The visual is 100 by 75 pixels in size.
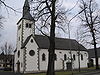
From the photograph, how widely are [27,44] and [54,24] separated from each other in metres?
19.9

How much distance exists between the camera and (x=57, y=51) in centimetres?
4591

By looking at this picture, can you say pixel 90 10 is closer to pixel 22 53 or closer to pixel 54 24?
pixel 54 24

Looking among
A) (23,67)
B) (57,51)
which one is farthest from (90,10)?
(23,67)

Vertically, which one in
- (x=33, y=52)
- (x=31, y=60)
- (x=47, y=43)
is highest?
(x=47, y=43)

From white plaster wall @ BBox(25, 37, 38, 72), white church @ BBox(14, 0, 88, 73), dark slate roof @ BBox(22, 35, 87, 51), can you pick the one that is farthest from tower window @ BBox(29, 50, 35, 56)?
dark slate roof @ BBox(22, 35, 87, 51)

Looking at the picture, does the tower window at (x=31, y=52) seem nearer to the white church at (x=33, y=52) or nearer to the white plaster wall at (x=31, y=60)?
the white church at (x=33, y=52)

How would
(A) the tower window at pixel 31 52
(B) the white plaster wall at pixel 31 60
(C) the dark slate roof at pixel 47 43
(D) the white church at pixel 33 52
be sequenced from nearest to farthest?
(B) the white plaster wall at pixel 31 60 < (D) the white church at pixel 33 52 < (A) the tower window at pixel 31 52 < (C) the dark slate roof at pixel 47 43

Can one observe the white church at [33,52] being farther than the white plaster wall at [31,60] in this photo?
Yes

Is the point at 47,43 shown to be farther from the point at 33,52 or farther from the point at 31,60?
the point at 31,60

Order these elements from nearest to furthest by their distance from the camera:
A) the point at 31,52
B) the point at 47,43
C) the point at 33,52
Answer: the point at 31,52, the point at 33,52, the point at 47,43

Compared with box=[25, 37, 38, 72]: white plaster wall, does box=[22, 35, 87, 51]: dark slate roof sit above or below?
above

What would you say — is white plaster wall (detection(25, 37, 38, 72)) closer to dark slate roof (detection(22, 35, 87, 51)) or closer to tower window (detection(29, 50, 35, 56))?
tower window (detection(29, 50, 35, 56))

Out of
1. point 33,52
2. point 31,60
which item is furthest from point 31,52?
point 31,60

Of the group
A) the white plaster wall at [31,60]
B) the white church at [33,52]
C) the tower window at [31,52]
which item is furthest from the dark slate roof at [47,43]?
the tower window at [31,52]
